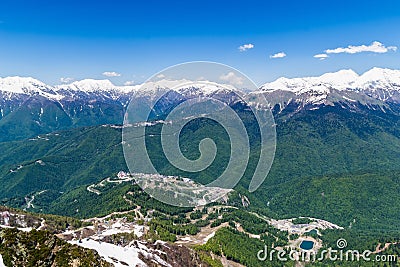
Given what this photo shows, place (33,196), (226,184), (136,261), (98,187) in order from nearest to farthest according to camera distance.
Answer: (226,184) → (136,261) → (98,187) → (33,196)

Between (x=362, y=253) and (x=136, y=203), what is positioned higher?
(x=136, y=203)

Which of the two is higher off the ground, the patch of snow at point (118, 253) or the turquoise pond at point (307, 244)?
the patch of snow at point (118, 253)

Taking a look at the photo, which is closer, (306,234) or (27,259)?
(27,259)

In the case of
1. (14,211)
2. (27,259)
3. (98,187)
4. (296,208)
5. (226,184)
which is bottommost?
(296,208)

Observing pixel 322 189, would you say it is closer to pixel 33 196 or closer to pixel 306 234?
pixel 306 234

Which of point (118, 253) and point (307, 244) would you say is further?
point (307, 244)

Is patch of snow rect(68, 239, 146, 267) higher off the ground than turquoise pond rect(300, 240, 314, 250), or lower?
higher

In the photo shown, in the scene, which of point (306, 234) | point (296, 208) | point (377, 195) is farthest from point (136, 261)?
point (377, 195)

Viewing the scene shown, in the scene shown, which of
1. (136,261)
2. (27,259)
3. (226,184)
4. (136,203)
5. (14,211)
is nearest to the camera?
(226,184)

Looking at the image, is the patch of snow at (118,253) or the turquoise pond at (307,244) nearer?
the patch of snow at (118,253)

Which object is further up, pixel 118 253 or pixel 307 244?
pixel 118 253

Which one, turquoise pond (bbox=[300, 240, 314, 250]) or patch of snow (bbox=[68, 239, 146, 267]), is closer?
patch of snow (bbox=[68, 239, 146, 267])
